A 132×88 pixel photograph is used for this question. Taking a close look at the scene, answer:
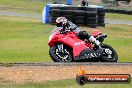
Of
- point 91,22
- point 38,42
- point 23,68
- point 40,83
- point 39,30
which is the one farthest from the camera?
point 91,22

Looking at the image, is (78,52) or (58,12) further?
(58,12)

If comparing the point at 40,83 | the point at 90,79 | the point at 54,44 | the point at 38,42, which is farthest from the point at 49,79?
the point at 38,42

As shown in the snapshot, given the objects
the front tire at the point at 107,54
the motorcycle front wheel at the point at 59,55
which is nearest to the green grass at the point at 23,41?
the motorcycle front wheel at the point at 59,55

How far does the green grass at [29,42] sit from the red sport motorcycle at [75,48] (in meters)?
2.21

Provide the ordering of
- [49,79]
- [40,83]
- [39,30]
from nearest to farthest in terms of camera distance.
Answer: [40,83], [49,79], [39,30]

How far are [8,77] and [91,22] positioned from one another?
60.1 ft

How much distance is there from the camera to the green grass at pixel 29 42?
16.2 m

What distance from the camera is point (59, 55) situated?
1333 centimetres

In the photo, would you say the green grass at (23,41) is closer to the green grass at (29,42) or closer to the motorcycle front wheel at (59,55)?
the green grass at (29,42)

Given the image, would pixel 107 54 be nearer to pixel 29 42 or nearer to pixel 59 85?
pixel 59 85

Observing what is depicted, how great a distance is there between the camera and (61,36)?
13.4m

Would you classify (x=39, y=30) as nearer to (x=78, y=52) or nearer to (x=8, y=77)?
(x=78, y=52)

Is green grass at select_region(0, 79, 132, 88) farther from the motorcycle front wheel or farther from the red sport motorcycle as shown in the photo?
the red sport motorcycle

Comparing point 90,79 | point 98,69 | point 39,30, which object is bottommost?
point 39,30
